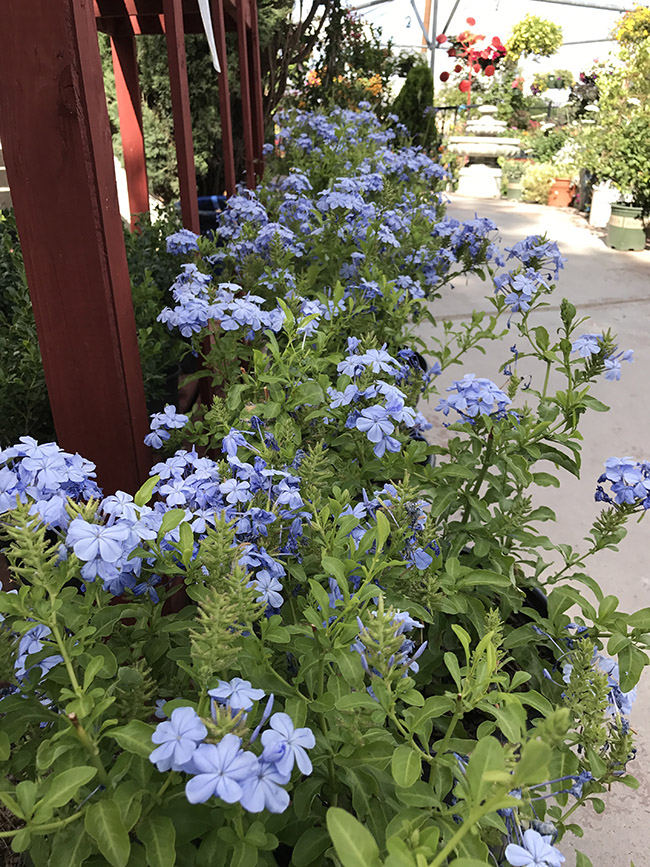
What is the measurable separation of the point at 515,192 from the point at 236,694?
10.5 meters

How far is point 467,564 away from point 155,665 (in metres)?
0.67

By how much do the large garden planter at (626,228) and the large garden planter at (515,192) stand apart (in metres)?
3.30

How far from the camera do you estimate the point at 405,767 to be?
72 cm

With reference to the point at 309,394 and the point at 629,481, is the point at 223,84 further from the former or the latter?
the point at 629,481

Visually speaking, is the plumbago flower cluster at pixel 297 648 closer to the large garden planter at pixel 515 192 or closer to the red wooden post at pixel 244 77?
the red wooden post at pixel 244 77

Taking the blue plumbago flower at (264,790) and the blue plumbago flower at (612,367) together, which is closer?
the blue plumbago flower at (264,790)

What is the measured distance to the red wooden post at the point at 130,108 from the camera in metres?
3.73

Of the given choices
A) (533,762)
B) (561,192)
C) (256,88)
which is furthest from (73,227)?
(561,192)

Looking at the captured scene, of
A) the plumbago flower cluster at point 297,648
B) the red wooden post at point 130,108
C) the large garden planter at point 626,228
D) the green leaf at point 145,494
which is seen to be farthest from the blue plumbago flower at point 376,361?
the large garden planter at point 626,228

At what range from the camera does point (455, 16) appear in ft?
50.1

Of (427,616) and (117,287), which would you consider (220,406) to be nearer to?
(117,287)

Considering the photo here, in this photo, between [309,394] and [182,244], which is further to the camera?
[182,244]

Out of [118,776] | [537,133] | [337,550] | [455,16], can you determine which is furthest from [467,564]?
[455,16]

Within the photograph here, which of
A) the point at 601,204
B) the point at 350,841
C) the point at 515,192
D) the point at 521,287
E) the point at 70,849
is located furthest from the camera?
the point at 515,192
